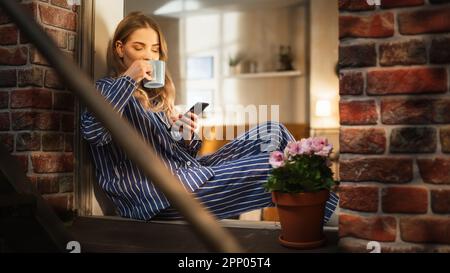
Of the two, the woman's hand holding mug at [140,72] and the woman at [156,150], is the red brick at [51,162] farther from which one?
the woman's hand holding mug at [140,72]

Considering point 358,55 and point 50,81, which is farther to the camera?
point 50,81

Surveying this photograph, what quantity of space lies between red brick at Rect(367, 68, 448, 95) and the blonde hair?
1107 mm

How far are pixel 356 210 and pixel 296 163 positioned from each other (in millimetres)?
234

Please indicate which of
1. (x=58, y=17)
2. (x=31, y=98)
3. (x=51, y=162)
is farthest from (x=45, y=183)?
(x=58, y=17)

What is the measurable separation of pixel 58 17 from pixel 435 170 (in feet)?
4.93

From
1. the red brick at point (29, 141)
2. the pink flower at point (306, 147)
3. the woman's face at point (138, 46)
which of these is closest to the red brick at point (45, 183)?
the red brick at point (29, 141)

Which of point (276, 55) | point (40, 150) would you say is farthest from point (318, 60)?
point (40, 150)

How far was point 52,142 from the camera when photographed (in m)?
1.70

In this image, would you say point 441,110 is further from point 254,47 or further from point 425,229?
point 254,47

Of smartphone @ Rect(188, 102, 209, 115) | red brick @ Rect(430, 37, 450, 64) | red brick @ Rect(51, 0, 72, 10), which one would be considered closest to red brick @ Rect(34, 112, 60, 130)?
red brick @ Rect(51, 0, 72, 10)

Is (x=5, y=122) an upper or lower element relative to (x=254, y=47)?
lower

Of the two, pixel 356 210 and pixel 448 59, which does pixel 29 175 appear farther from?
pixel 448 59

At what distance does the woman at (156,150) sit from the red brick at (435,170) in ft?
2.03

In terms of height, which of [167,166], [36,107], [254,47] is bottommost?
[167,166]
